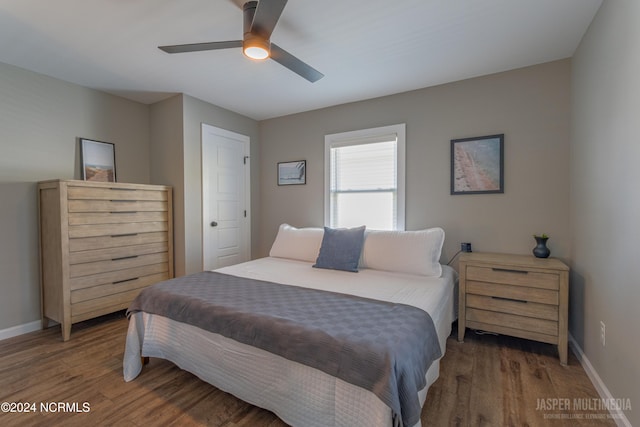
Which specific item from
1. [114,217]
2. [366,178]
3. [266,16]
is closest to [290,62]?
[266,16]

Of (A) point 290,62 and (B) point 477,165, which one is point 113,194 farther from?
(B) point 477,165

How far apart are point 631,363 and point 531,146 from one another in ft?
5.89

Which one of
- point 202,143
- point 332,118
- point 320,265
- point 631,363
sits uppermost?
point 332,118

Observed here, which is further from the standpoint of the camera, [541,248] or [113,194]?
[113,194]

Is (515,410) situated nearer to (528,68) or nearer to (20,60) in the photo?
(528,68)

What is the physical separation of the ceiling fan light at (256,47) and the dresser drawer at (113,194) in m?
2.01

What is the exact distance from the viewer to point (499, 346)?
2332 mm

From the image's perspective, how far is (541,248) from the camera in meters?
2.41

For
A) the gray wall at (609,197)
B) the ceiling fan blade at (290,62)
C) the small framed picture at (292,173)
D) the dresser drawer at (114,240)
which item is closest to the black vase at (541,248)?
the gray wall at (609,197)

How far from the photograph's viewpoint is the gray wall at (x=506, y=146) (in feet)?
8.09

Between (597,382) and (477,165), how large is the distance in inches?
71.6

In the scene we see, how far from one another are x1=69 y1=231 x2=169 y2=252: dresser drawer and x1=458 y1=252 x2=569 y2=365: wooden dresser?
3093mm

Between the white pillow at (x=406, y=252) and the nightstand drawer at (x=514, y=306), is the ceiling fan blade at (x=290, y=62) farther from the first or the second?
the nightstand drawer at (x=514, y=306)

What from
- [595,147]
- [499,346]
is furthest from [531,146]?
[499,346]
